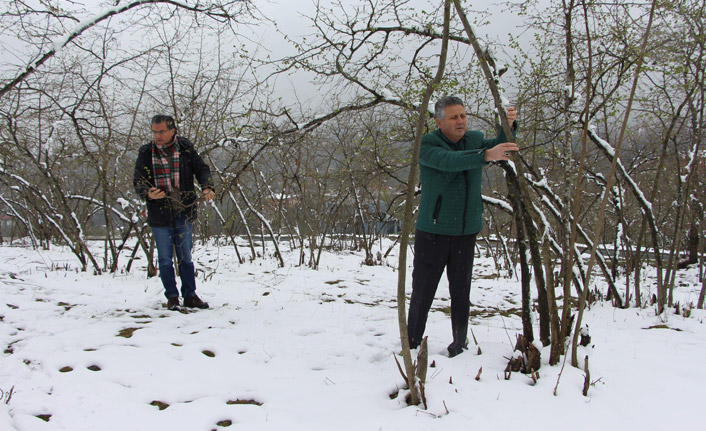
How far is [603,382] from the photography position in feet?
6.78

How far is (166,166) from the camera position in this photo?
11.7ft

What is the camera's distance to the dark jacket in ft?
11.5

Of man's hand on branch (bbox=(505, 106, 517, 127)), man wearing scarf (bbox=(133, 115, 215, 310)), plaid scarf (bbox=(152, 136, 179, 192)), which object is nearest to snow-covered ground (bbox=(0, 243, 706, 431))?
man wearing scarf (bbox=(133, 115, 215, 310))

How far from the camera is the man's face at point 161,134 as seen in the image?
344cm

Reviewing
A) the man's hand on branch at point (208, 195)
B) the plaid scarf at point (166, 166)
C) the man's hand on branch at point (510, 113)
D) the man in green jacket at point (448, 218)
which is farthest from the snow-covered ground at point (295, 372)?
the man's hand on branch at point (510, 113)

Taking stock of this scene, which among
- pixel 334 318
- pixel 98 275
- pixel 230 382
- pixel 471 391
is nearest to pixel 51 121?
pixel 98 275

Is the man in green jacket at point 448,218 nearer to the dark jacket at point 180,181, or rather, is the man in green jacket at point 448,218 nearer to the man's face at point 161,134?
the dark jacket at point 180,181

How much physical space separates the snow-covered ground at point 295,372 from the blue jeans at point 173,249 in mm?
316

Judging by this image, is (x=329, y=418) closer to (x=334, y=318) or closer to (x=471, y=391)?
(x=471, y=391)

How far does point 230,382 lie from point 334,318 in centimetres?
156

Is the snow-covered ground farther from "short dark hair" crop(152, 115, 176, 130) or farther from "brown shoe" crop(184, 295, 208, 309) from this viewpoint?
"short dark hair" crop(152, 115, 176, 130)

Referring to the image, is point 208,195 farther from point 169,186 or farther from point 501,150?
point 501,150

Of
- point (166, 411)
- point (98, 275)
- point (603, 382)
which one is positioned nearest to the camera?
point (166, 411)

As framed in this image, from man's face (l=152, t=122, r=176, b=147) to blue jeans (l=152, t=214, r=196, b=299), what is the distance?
2.11ft
